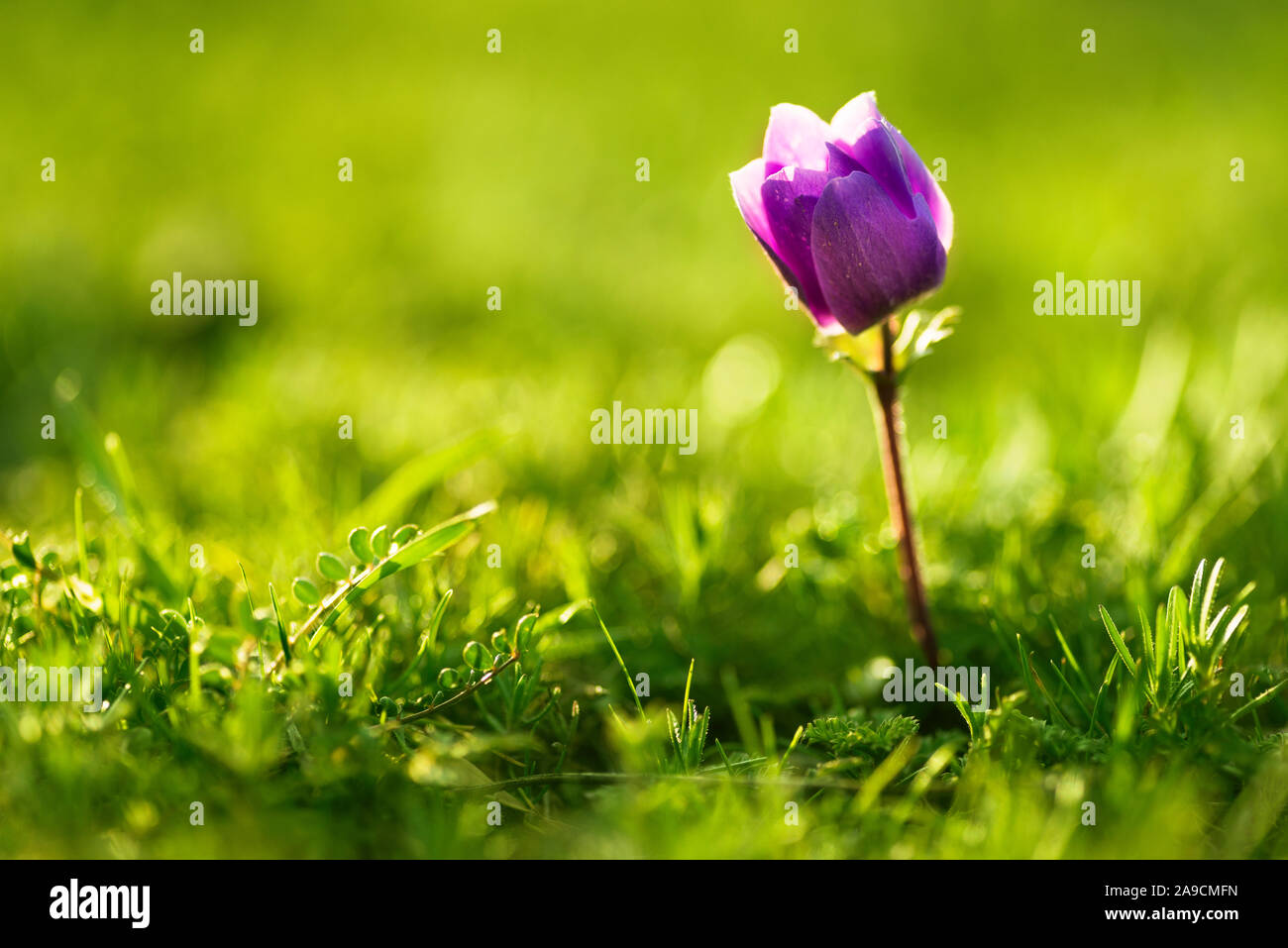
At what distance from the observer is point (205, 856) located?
157 centimetres

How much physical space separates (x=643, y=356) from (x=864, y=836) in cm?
273

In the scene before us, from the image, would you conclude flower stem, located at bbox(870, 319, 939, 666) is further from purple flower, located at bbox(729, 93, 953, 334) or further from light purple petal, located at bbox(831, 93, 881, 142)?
light purple petal, located at bbox(831, 93, 881, 142)

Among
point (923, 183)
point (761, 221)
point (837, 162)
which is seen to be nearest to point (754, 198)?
point (761, 221)

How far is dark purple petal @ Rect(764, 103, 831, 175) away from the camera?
1985mm

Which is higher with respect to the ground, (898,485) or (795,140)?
(795,140)

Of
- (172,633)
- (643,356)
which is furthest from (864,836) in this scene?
(643,356)

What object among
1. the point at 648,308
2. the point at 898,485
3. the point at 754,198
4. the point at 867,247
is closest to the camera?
the point at 867,247

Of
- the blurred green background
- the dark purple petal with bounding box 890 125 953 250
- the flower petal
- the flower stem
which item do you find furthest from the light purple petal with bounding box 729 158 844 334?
the blurred green background

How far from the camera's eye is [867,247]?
188 cm

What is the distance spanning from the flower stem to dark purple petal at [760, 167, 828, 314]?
17cm

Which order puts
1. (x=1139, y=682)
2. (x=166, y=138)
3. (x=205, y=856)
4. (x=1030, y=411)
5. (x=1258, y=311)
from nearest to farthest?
(x=205, y=856)
(x=1139, y=682)
(x=1030, y=411)
(x=1258, y=311)
(x=166, y=138)

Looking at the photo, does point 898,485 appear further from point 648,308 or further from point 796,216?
point 648,308

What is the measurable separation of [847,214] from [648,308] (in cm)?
282
